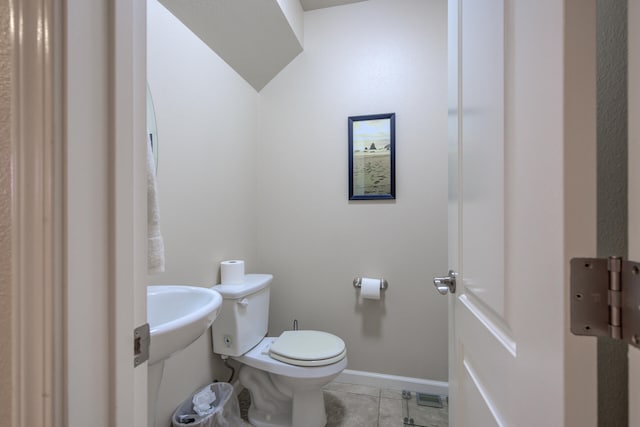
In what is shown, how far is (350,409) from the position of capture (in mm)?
1646

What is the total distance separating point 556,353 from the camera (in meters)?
0.35

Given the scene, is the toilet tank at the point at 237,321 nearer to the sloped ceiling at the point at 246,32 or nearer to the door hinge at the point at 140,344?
the door hinge at the point at 140,344

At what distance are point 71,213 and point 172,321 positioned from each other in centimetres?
68

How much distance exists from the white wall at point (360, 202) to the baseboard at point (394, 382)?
0.15ft

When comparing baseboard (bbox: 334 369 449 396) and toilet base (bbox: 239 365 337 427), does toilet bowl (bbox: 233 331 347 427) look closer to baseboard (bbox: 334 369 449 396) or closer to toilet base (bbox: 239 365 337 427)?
toilet base (bbox: 239 365 337 427)

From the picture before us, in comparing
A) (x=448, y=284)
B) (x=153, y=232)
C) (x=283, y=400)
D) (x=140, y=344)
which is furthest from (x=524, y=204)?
(x=283, y=400)

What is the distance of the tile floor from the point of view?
1544mm

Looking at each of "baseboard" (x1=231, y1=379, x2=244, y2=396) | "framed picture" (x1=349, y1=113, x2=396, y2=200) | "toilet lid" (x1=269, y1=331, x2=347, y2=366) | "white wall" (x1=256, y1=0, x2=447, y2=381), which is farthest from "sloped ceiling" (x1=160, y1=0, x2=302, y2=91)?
"baseboard" (x1=231, y1=379, x2=244, y2=396)

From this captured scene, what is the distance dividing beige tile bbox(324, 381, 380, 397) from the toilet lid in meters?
0.47

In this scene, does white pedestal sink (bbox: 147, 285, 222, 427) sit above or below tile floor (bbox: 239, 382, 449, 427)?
above

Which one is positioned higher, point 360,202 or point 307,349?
point 360,202

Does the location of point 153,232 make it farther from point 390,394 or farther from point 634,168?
point 390,394

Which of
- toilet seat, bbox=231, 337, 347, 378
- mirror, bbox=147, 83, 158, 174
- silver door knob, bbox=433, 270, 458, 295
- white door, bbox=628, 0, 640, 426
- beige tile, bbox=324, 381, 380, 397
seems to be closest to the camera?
white door, bbox=628, 0, 640, 426

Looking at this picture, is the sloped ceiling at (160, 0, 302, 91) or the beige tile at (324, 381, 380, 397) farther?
the beige tile at (324, 381, 380, 397)
